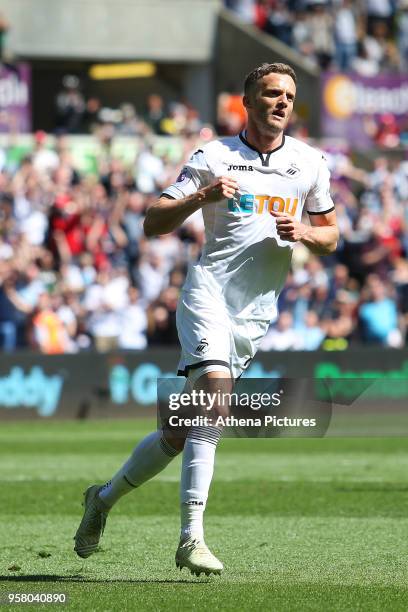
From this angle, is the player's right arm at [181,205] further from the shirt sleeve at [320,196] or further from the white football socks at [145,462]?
the white football socks at [145,462]

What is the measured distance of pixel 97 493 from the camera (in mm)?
7707

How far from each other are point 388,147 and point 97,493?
20843mm

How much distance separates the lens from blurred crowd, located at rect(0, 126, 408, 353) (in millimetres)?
20703

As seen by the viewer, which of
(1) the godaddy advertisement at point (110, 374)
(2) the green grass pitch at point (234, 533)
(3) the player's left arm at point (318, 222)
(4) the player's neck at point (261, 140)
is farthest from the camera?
(1) the godaddy advertisement at point (110, 374)

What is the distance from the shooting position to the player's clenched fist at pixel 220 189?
22.7ft

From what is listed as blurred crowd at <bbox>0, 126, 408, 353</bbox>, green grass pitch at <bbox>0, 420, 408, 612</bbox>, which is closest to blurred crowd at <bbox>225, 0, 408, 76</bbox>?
blurred crowd at <bbox>0, 126, 408, 353</bbox>

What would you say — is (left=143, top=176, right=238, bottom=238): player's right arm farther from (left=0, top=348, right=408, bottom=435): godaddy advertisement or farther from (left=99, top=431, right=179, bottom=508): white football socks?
(left=0, top=348, right=408, bottom=435): godaddy advertisement

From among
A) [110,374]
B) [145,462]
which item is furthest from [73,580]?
[110,374]

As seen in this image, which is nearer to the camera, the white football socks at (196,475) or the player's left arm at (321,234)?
the white football socks at (196,475)

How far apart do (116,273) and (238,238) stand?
1401 centimetres

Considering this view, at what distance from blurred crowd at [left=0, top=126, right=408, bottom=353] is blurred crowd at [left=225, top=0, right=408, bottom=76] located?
270 inches

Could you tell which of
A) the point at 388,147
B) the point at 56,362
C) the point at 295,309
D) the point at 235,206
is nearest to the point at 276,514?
the point at 235,206

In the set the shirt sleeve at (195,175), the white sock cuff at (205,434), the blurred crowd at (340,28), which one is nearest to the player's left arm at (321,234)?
the shirt sleeve at (195,175)

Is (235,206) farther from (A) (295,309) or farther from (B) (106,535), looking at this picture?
(A) (295,309)
